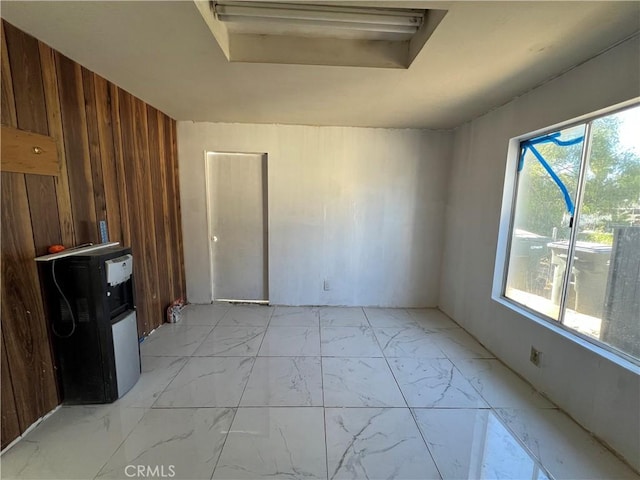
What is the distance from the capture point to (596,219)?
170 cm

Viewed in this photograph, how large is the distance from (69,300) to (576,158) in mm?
3527

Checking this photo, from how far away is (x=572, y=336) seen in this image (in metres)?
1.79

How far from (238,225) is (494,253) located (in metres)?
2.91

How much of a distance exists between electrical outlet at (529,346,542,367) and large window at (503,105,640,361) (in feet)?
0.90

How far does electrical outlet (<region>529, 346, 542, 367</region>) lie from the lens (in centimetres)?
198

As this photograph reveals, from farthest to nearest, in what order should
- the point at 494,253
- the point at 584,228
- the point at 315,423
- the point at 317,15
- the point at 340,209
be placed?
1. the point at 340,209
2. the point at 494,253
3. the point at 584,228
4. the point at 315,423
5. the point at 317,15

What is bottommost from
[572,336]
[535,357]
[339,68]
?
[535,357]

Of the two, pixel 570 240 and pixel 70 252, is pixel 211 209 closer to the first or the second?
pixel 70 252

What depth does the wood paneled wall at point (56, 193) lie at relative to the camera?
146 centimetres

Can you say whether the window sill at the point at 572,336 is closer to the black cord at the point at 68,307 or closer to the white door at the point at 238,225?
the white door at the point at 238,225

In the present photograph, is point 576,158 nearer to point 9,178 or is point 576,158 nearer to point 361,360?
point 361,360

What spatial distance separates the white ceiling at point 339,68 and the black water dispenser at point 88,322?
51.2 inches

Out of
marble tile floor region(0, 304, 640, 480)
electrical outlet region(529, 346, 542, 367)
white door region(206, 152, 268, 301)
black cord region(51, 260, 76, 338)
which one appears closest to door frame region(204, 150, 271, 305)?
white door region(206, 152, 268, 301)

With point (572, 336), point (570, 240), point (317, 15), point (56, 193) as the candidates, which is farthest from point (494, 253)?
point (56, 193)
